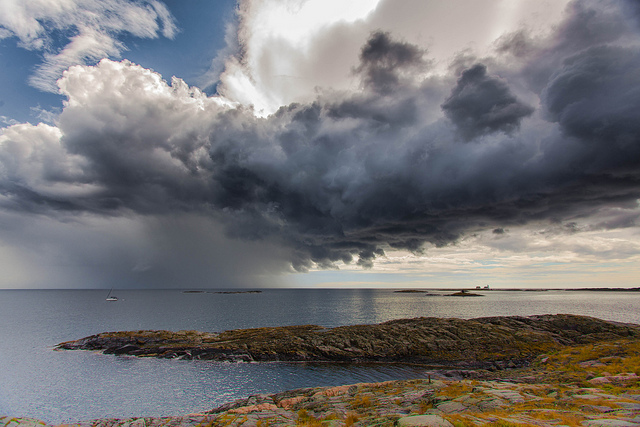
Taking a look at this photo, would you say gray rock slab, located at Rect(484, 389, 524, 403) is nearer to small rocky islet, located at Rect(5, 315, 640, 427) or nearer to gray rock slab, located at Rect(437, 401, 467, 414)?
small rocky islet, located at Rect(5, 315, 640, 427)

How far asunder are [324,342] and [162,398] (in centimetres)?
2680

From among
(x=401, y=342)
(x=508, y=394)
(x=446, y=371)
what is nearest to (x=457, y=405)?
(x=508, y=394)

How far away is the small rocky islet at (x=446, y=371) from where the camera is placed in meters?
16.0

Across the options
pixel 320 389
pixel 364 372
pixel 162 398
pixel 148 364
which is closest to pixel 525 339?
pixel 364 372


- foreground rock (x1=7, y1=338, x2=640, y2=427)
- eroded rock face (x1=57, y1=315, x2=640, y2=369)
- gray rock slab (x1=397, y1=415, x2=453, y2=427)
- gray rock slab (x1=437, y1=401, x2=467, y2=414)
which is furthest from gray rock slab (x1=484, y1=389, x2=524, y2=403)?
eroded rock face (x1=57, y1=315, x2=640, y2=369)

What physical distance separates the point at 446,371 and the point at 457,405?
23349 mm

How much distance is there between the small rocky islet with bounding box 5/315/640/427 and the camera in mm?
16000

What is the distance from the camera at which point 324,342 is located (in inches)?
2045

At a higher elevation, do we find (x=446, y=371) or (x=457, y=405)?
(x=457, y=405)

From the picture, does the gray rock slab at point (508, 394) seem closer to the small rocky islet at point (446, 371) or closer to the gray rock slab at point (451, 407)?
the small rocky islet at point (446, 371)

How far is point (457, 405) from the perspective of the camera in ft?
58.0

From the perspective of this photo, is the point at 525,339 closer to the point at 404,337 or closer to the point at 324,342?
the point at 404,337

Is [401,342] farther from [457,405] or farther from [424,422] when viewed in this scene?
[424,422]

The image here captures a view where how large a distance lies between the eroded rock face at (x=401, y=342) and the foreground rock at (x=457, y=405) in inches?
715
